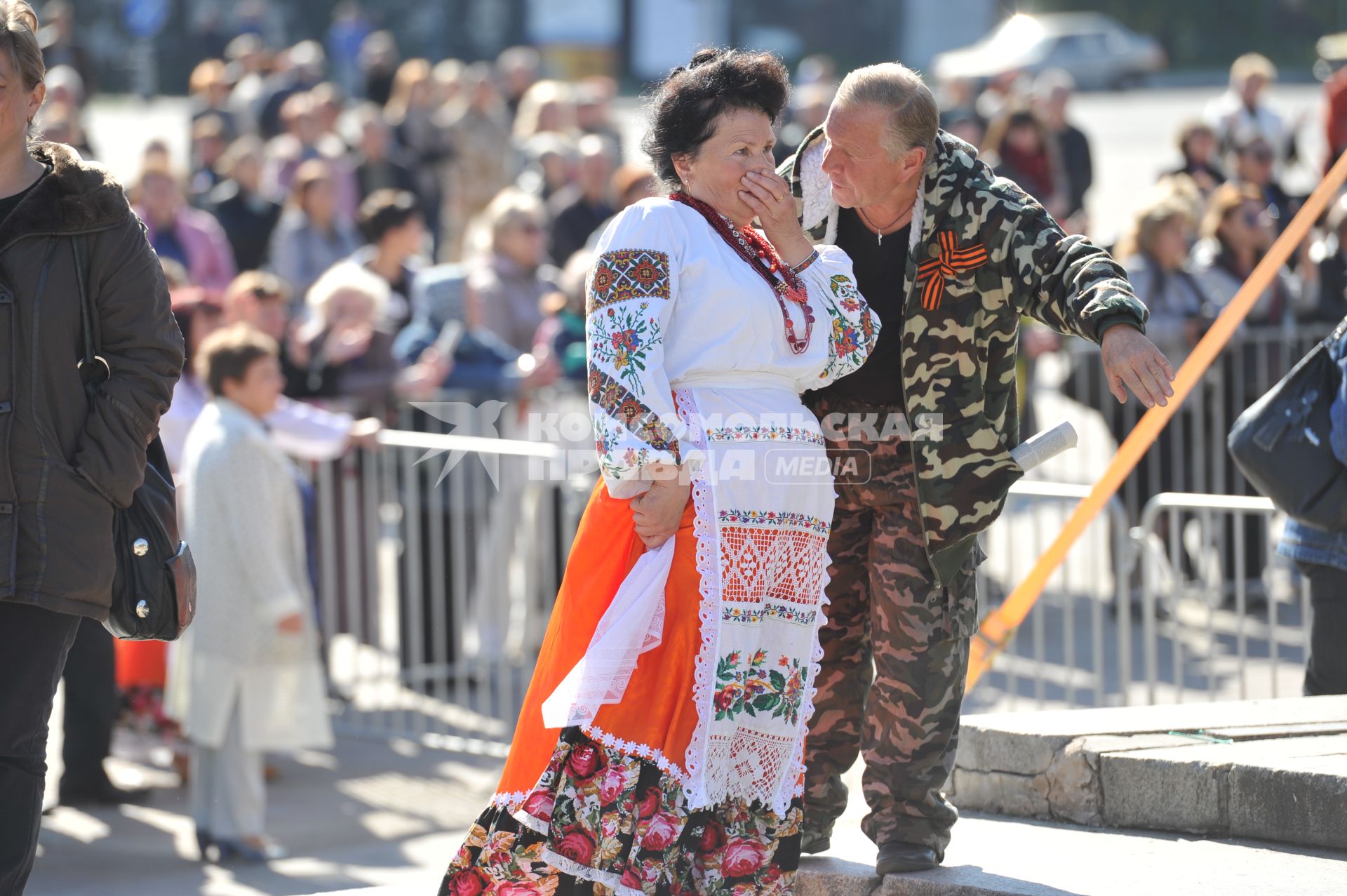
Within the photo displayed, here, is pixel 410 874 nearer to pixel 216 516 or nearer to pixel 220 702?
pixel 220 702

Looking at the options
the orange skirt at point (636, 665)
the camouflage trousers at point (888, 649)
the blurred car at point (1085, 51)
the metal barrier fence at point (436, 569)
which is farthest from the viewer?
the blurred car at point (1085, 51)

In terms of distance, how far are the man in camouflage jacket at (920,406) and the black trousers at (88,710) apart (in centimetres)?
323

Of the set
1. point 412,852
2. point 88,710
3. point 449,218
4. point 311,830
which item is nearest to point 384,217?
point 88,710

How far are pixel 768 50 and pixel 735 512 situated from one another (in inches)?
38.5

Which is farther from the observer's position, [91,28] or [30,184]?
[91,28]

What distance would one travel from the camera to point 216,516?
605cm

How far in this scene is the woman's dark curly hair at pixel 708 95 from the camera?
348cm

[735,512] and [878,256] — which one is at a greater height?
[878,256]

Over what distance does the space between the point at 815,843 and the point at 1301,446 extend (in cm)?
162

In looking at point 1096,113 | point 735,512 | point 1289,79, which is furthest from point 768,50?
point 1289,79

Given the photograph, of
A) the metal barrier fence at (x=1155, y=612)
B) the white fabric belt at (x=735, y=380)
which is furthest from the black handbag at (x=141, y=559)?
the metal barrier fence at (x=1155, y=612)

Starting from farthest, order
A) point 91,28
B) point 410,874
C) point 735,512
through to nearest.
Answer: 1. point 91,28
2. point 410,874
3. point 735,512

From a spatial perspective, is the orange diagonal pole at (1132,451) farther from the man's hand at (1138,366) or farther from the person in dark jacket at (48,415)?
the person in dark jacket at (48,415)

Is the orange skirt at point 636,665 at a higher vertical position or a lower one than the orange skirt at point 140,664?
higher
